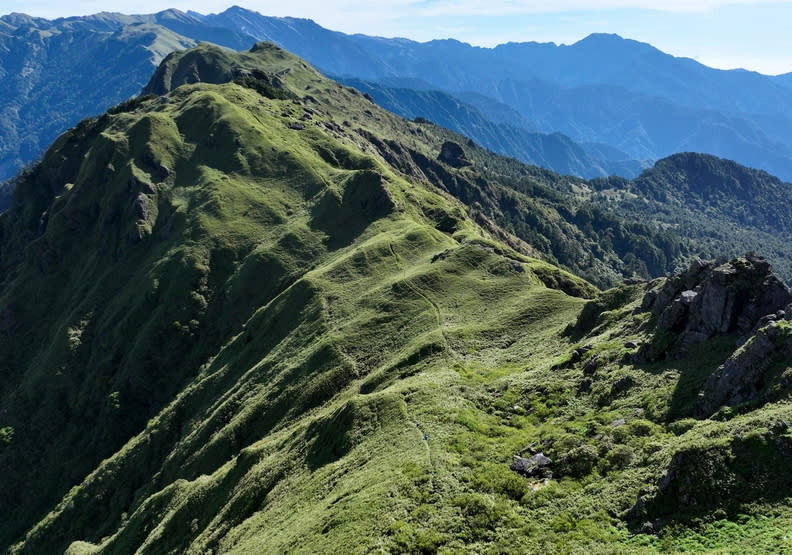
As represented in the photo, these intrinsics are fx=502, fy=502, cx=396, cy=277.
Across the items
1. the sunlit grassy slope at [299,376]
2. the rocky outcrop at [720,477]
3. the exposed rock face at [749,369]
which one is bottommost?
the sunlit grassy slope at [299,376]

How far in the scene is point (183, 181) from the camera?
175 m

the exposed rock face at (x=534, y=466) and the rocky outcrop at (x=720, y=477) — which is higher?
the rocky outcrop at (x=720, y=477)

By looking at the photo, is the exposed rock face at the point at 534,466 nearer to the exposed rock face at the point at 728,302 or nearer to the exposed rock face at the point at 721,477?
the exposed rock face at the point at 721,477

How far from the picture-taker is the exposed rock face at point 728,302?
4769cm

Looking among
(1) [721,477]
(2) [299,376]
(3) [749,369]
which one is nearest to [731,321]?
(3) [749,369]

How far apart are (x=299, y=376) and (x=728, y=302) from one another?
64.2 metres

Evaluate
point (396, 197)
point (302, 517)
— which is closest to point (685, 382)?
point (302, 517)

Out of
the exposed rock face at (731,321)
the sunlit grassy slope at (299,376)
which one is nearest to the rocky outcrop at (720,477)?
the sunlit grassy slope at (299,376)

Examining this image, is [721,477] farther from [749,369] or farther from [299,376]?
[299,376]

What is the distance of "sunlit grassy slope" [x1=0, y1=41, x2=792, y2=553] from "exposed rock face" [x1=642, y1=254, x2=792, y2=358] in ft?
9.28

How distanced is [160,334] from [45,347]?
4398 centimetres

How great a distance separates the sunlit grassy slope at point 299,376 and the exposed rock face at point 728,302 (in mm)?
2827

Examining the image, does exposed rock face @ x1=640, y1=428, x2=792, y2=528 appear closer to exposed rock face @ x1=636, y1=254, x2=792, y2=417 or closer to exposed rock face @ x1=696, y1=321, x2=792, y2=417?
exposed rock face @ x1=636, y1=254, x2=792, y2=417

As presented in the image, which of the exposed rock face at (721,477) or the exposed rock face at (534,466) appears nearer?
the exposed rock face at (721,477)
